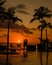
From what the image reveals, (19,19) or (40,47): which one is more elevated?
(19,19)

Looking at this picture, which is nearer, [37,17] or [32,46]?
[37,17]

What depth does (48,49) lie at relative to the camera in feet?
257

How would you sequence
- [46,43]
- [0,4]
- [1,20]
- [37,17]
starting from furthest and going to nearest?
1. [46,43]
2. [37,17]
3. [1,20]
4. [0,4]

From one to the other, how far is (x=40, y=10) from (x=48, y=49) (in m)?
9.87

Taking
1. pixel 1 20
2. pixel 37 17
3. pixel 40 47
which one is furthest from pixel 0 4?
pixel 40 47

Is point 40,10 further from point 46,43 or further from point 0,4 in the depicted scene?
point 0,4

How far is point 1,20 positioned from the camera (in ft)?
208

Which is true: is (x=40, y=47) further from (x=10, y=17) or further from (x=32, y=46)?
(x=10, y=17)

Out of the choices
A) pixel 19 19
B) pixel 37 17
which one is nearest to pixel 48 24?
pixel 37 17

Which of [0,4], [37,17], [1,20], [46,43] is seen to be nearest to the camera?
[0,4]

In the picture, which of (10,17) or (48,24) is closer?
(10,17)

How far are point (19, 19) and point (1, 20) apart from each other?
425 centimetres

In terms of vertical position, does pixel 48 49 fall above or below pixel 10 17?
below

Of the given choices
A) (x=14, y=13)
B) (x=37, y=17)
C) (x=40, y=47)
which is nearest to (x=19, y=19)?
(x=14, y=13)
